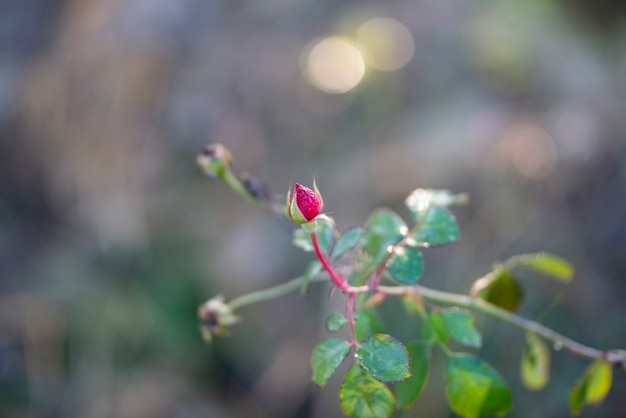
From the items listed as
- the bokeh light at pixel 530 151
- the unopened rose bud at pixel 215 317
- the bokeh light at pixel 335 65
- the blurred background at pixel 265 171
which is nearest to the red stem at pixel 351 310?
the unopened rose bud at pixel 215 317

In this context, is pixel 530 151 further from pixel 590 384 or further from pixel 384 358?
pixel 384 358

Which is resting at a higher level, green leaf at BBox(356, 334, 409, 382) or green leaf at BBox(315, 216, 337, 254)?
green leaf at BBox(315, 216, 337, 254)

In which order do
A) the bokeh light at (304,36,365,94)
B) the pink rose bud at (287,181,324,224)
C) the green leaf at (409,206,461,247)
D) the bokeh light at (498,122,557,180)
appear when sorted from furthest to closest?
1. the bokeh light at (304,36,365,94)
2. the bokeh light at (498,122,557,180)
3. the green leaf at (409,206,461,247)
4. the pink rose bud at (287,181,324,224)

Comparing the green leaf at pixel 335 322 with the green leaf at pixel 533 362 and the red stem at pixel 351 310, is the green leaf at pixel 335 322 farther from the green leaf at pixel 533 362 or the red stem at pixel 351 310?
the green leaf at pixel 533 362

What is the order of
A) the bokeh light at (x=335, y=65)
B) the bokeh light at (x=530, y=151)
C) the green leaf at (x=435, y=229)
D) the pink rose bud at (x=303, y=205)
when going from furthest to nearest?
the bokeh light at (x=335, y=65)
the bokeh light at (x=530, y=151)
the green leaf at (x=435, y=229)
the pink rose bud at (x=303, y=205)

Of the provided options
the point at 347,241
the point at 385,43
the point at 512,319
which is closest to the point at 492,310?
the point at 512,319

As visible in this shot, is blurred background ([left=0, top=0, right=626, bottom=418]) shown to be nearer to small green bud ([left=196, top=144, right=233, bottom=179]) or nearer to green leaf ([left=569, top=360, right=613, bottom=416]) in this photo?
green leaf ([left=569, top=360, right=613, bottom=416])

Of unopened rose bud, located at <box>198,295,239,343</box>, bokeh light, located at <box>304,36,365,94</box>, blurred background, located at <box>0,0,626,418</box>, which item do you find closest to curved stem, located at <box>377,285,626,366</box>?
unopened rose bud, located at <box>198,295,239,343</box>
